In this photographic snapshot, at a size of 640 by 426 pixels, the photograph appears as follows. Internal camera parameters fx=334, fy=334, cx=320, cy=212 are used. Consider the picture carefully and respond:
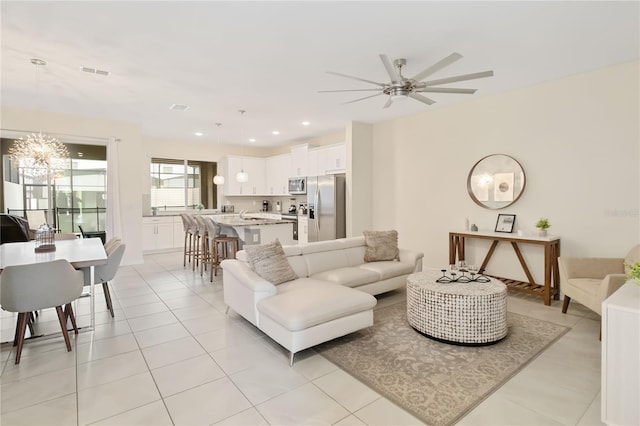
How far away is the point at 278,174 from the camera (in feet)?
30.2

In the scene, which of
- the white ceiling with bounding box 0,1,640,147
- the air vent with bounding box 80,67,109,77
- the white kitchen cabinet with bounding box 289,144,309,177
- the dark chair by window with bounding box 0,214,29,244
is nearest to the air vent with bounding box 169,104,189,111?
the white ceiling with bounding box 0,1,640,147

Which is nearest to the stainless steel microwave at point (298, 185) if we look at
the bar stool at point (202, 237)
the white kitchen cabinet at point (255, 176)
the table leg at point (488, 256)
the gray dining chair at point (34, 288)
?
the white kitchen cabinet at point (255, 176)

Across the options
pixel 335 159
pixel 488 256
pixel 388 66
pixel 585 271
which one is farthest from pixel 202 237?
pixel 585 271

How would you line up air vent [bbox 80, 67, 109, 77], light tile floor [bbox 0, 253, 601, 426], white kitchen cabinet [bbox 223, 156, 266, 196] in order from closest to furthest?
light tile floor [bbox 0, 253, 601, 426] < air vent [bbox 80, 67, 109, 77] < white kitchen cabinet [bbox 223, 156, 266, 196]

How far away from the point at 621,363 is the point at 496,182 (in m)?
3.60

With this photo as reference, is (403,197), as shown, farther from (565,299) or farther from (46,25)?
(46,25)

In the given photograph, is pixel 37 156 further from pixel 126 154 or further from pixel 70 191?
pixel 70 191

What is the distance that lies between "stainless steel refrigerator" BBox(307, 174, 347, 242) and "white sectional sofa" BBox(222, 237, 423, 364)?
94.2 inches

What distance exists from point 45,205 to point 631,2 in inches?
345

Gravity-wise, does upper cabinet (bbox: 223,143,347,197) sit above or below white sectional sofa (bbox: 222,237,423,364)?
above

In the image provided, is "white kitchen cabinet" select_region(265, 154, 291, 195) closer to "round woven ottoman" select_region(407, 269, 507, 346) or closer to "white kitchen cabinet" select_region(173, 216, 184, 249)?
"white kitchen cabinet" select_region(173, 216, 184, 249)

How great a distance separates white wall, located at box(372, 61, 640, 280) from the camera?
3949 mm

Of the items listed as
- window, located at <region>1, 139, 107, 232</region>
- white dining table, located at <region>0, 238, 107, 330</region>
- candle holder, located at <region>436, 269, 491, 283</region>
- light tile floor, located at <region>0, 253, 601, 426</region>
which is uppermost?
window, located at <region>1, 139, 107, 232</region>

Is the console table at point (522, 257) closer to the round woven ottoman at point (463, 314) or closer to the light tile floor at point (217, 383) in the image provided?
the light tile floor at point (217, 383)
